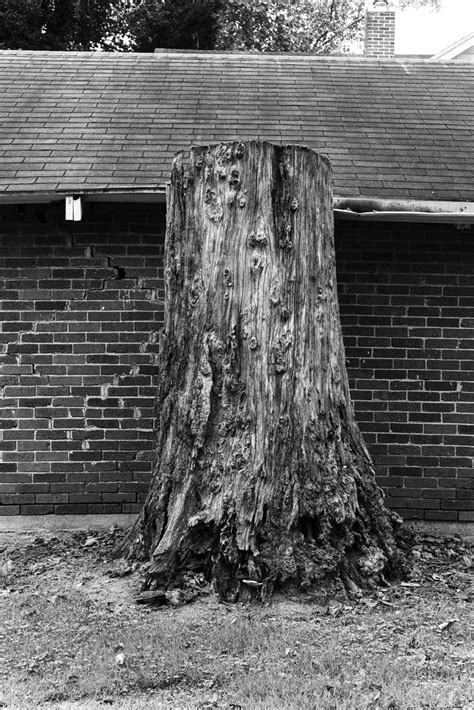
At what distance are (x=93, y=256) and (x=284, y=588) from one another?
129 inches

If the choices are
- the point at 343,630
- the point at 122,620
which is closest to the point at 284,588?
the point at 343,630

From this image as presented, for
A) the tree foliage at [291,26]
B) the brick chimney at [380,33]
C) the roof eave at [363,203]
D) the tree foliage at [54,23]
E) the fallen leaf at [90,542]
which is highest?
the tree foliage at [291,26]

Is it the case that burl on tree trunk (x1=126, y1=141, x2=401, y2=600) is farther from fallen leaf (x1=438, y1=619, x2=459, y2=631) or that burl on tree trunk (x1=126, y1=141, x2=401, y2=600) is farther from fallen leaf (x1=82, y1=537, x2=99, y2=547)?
fallen leaf (x1=82, y1=537, x2=99, y2=547)

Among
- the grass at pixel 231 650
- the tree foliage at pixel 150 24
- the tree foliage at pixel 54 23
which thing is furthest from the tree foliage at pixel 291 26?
the grass at pixel 231 650

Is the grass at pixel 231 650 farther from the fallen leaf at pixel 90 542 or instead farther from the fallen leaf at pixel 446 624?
the fallen leaf at pixel 90 542

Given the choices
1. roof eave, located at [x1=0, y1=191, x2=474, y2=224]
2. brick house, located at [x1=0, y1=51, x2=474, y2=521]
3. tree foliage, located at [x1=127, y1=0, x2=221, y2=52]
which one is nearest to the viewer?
roof eave, located at [x1=0, y1=191, x2=474, y2=224]

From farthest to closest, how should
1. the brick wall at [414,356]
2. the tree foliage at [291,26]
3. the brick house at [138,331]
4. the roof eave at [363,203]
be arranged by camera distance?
the tree foliage at [291,26] → the brick wall at [414,356] → the brick house at [138,331] → the roof eave at [363,203]

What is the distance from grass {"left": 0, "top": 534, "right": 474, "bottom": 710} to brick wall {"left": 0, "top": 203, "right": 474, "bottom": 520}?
1.64m

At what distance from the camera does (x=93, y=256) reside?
642 cm

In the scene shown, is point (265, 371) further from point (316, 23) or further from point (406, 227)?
point (316, 23)

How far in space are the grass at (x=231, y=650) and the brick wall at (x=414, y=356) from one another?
1.70m

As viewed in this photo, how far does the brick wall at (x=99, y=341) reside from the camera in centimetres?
639

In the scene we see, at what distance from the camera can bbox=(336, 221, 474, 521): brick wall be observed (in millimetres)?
6492

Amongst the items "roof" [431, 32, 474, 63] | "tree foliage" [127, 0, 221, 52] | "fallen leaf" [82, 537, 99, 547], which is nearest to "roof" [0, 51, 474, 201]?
"fallen leaf" [82, 537, 99, 547]
